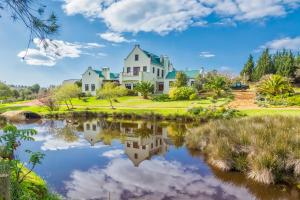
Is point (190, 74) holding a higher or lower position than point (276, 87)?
higher

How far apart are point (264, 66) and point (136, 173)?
200 feet

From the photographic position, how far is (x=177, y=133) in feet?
64.0

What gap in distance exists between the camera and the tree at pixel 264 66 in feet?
206

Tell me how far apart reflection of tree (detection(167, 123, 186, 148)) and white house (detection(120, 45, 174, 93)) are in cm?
2610

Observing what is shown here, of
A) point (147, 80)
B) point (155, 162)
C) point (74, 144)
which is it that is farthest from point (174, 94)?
point (155, 162)

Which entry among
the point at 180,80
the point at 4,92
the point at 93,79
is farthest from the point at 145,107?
the point at 4,92

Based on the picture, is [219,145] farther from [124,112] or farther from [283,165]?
[124,112]

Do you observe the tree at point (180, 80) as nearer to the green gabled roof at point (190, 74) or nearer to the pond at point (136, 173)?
the green gabled roof at point (190, 74)

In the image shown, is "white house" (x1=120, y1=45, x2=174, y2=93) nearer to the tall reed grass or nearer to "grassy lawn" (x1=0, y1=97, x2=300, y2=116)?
"grassy lawn" (x1=0, y1=97, x2=300, y2=116)

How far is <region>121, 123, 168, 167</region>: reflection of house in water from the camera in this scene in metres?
13.2

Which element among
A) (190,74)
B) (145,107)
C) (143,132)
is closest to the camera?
(143,132)

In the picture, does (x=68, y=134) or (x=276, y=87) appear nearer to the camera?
(x=68, y=134)

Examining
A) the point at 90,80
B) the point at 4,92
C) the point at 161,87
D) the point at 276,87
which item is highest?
the point at 90,80

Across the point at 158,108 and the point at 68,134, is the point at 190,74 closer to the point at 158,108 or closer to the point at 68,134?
the point at 158,108
